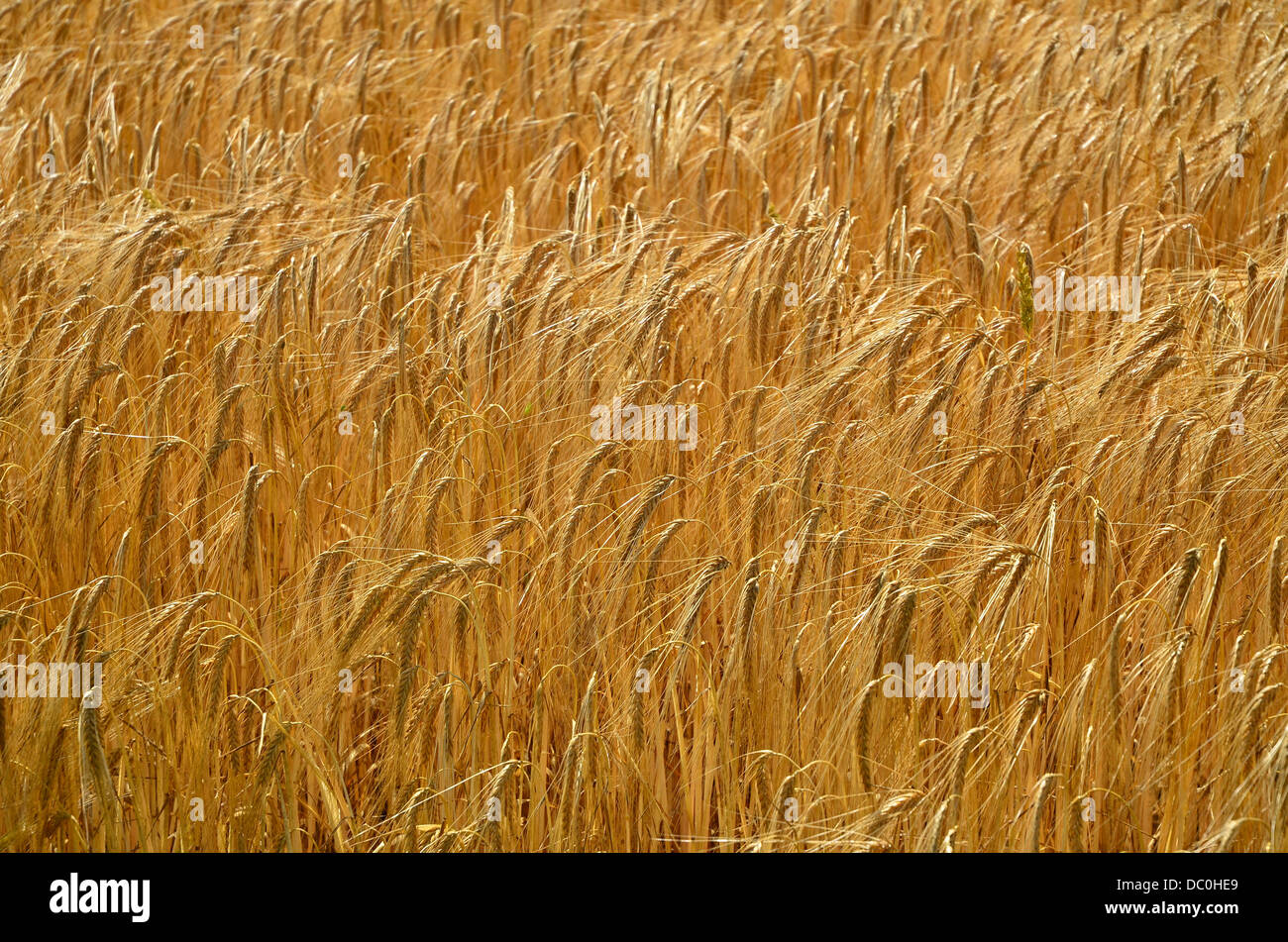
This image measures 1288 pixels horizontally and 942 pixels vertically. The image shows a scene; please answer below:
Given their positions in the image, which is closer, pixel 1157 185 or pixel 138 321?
pixel 138 321

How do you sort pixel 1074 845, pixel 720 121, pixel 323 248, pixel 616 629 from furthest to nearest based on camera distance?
1. pixel 720 121
2. pixel 323 248
3. pixel 616 629
4. pixel 1074 845

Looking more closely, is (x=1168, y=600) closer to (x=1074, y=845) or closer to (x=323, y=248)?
(x=1074, y=845)

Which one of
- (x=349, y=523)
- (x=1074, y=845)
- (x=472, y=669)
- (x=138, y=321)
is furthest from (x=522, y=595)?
(x=138, y=321)

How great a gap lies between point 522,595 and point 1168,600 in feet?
3.64

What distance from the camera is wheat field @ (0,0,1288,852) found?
6.44 feet

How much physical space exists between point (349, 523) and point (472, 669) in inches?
22.9

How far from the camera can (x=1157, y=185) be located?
4.03 metres

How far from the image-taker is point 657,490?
223cm

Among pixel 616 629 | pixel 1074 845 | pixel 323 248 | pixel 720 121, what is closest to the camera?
pixel 1074 845

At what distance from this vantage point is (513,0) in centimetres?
604

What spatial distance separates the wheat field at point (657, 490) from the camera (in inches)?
77.3

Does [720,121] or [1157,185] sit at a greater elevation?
[720,121]

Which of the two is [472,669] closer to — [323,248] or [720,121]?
[323,248]
